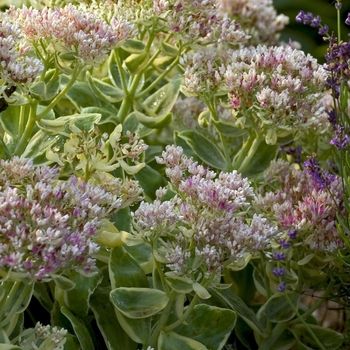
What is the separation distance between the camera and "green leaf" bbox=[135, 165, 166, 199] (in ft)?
3.82

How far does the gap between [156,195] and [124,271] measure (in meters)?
0.12

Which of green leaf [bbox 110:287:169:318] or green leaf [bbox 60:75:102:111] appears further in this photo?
green leaf [bbox 60:75:102:111]

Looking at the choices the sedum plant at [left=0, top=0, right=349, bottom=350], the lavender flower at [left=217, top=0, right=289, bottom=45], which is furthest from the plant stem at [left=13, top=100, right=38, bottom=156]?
the lavender flower at [left=217, top=0, right=289, bottom=45]

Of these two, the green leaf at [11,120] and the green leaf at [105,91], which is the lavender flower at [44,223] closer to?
the green leaf at [11,120]

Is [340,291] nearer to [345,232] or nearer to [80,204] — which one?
[345,232]

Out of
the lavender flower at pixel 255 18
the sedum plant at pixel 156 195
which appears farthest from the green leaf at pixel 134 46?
the lavender flower at pixel 255 18

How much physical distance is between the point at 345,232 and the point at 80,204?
1.33ft

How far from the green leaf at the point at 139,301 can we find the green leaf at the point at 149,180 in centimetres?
27

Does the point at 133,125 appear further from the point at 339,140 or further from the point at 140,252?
the point at 339,140

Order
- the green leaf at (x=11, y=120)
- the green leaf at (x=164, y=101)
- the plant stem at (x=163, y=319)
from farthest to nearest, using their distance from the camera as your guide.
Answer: the green leaf at (x=164, y=101) < the green leaf at (x=11, y=120) < the plant stem at (x=163, y=319)

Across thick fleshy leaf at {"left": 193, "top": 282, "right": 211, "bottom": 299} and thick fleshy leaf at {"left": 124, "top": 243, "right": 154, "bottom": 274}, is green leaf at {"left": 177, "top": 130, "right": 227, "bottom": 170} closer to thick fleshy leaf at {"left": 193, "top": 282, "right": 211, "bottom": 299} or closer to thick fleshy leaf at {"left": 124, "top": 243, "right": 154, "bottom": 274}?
thick fleshy leaf at {"left": 124, "top": 243, "right": 154, "bottom": 274}

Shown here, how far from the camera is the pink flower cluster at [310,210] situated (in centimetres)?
97

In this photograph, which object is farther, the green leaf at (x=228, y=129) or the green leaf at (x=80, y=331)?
the green leaf at (x=228, y=129)

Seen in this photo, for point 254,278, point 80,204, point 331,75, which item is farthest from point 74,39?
point 254,278
